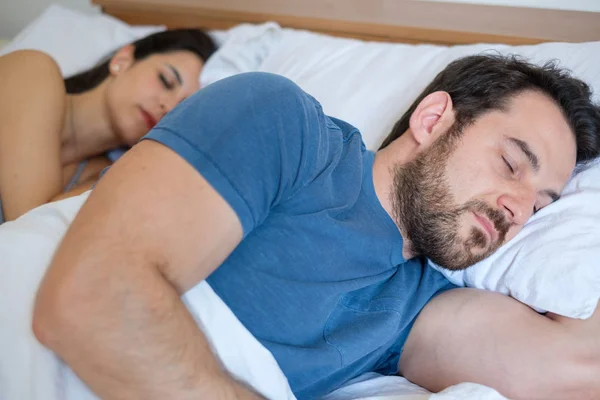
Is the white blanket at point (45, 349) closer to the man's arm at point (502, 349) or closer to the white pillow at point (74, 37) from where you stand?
the man's arm at point (502, 349)

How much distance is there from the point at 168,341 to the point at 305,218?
0.94 feet

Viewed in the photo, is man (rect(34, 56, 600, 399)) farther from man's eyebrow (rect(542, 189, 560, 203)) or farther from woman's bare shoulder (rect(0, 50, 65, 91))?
woman's bare shoulder (rect(0, 50, 65, 91))

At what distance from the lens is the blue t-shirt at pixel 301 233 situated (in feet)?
2.31

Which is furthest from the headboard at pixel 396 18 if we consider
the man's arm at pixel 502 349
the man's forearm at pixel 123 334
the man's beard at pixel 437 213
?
the man's forearm at pixel 123 334

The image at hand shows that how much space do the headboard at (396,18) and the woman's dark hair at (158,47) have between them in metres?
0.16

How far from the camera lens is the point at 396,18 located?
59.2 inches

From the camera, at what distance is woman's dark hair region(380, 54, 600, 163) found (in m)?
1.01

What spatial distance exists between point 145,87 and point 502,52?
0.97 metres

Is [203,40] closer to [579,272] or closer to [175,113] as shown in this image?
[175,113]

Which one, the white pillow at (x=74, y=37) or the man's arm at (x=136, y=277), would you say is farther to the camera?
the white pillow at (x=74, y=37)

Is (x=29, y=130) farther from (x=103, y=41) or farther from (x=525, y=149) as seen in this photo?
(x=525, y=149)

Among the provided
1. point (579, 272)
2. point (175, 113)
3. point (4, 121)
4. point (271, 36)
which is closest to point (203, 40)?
point (271, 36)

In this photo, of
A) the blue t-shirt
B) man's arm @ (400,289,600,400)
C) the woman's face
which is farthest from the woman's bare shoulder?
man's arm @ (400,289,600,400)

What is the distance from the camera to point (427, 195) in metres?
0.93
